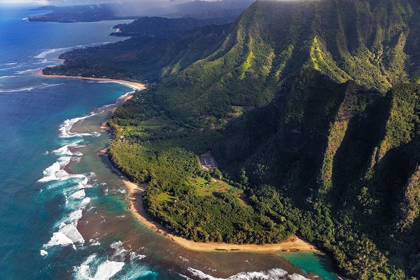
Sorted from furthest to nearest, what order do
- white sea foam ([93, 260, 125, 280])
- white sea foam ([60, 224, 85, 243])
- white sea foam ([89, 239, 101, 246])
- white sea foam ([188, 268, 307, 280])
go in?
1. white sea foam ([60, 224, 85, 243])
2. white sea foam ([89, 239, 101, 246])
3. white sea foam ([93, 260, 125, 280])
4. white sea foam ([188, 268, 307, 280])

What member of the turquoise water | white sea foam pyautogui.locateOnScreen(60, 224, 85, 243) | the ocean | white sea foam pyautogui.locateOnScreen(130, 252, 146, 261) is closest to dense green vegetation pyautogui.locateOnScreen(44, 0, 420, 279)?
the turquoise water

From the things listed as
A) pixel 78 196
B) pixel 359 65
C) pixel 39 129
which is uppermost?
pixel 359 65

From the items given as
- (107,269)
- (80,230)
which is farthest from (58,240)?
(107,269)

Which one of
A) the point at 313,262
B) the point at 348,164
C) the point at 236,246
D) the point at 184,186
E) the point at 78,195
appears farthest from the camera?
the point at 184,186

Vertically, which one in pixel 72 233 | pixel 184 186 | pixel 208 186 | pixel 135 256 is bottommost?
pixel 135 256

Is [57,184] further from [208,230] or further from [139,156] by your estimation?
[208,230]

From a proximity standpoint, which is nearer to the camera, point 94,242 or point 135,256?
point 135,256

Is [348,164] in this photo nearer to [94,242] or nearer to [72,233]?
[94,242]

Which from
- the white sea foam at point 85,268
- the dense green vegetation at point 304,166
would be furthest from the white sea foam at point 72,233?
the dense green vegetation at point 304,166

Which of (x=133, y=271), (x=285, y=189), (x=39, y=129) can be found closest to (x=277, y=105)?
(x=285, y=189)

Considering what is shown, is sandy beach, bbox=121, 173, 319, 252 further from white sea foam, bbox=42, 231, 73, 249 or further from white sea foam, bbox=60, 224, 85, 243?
white sea foam, bbox=42, 231, 73, 249

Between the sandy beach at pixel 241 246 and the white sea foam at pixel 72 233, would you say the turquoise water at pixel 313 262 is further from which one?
the white sea foam at pixel 72 233
